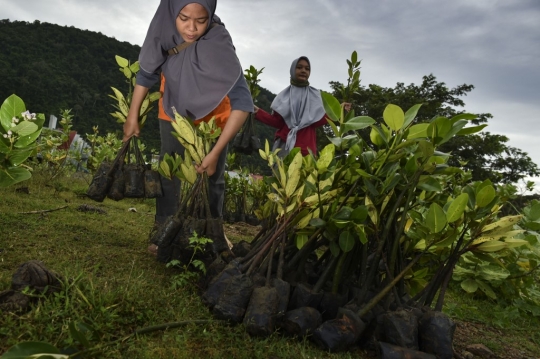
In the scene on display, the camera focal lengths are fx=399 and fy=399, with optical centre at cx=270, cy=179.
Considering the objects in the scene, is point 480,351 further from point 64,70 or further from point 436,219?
point 64,70

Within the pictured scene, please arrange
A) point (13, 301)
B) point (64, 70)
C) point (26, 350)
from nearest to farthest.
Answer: point (26, 350)
point (13, 301)
point (64, 70)

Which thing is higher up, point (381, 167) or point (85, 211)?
point (381, 167)

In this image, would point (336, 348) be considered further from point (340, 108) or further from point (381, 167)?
point (340, 108)

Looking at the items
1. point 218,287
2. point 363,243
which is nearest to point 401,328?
point 363,243

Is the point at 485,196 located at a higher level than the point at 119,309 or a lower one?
higher

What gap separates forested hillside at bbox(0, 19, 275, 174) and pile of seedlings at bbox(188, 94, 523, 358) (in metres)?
22.9

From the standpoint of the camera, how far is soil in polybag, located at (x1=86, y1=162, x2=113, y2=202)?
2.25 meters

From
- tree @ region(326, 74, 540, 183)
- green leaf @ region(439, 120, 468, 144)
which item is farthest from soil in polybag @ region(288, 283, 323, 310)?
tree @ region(326, 74, 540, 183)

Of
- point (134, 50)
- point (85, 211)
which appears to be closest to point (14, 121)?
point (85, 211)

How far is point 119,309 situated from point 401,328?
3.42 ft

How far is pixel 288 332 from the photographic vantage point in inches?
62.2

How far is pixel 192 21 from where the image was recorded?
227 cm

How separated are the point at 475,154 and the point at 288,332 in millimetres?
22046

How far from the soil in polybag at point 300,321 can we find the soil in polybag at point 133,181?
1.22 m
